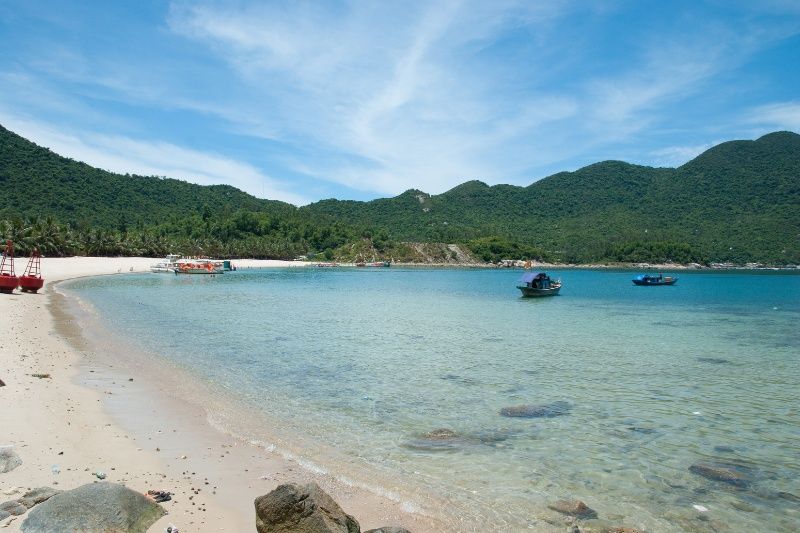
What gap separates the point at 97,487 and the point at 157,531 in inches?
41.5

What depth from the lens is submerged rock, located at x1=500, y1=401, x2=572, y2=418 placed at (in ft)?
45.1

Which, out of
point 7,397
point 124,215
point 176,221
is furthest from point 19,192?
point 7,397

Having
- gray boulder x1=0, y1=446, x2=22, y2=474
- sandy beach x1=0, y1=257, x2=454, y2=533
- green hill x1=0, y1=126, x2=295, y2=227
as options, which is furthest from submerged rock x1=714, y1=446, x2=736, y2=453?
green hill x1=0, y1=126, x2=295, y2=227

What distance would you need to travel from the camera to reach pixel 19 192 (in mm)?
142500

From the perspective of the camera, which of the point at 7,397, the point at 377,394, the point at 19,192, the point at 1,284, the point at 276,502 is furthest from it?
the point at 19,192

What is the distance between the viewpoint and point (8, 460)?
8227 mm

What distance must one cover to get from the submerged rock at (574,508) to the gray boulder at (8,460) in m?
8.39

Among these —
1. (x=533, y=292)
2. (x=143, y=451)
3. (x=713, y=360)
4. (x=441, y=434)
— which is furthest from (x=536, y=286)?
(x=143, y=451)

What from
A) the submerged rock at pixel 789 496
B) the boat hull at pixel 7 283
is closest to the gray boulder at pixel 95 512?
the submerged rock at pixel 789 496

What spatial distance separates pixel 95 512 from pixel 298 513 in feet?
8.03

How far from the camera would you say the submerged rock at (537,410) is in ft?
45.1

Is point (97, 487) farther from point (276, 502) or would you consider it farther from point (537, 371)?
point (537, 371)

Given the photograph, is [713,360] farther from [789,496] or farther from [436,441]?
[436,441]

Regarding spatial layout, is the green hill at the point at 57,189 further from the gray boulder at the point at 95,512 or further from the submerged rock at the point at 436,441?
the gray boulder at the point at 95,512
